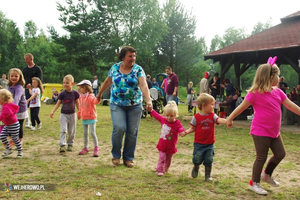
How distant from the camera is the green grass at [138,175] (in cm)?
349

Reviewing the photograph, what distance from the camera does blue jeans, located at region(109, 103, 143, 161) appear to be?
4801 millimetres

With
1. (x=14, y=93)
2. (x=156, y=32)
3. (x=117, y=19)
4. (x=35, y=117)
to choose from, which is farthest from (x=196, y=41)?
(x=14, y=93)

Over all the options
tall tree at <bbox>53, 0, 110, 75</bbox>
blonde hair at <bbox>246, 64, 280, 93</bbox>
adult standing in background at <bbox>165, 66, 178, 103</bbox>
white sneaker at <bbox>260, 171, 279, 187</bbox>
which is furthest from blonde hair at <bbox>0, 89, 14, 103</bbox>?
tall tree at <bbox>53, 0, 110, 75</bbox>

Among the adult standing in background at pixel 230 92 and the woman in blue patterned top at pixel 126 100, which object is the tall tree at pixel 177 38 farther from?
the woman in blue patterned top at pixel 126 100

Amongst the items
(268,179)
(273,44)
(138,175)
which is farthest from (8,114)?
(273,44)

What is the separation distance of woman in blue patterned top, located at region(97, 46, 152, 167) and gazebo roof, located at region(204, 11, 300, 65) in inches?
307

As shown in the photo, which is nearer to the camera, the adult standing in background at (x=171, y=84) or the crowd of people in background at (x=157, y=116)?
the crowd of people in background at (x=157, y=116)

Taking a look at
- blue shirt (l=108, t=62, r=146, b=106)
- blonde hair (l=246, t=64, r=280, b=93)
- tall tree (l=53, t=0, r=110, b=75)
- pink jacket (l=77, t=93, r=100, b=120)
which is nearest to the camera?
blonde hair (l=246, t=64, r=280, b=93)

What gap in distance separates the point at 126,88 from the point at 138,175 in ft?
4.65

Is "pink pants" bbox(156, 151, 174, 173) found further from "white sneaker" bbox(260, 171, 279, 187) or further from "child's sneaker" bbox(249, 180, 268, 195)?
"white sneaker" bbox(260, 171, 279, 187)

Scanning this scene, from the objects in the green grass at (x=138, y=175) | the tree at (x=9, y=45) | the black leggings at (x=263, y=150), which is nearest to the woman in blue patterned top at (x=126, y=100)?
the green grass at (x=138, y=175)

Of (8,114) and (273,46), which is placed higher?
(273,46)

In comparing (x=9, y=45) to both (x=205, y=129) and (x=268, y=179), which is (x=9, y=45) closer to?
(x=205, y=129)

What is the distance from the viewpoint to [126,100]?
4.79 m
